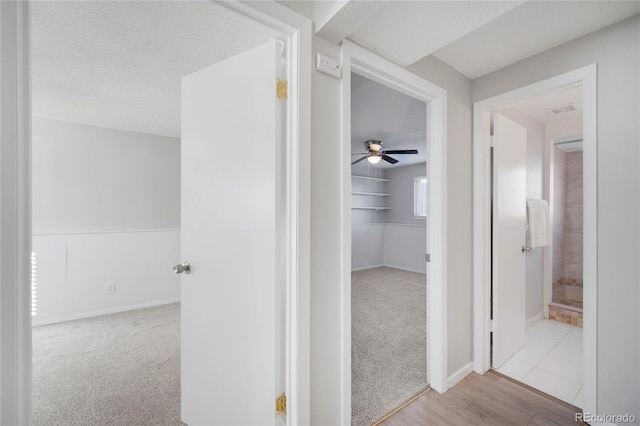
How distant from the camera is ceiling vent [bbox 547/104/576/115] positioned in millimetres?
2670

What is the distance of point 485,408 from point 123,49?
3326 mm

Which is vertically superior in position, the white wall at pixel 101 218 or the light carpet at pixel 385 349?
the white wall at pixel 101 218

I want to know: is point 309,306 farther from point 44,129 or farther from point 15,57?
point 44,129

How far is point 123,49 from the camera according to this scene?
6.00 ft

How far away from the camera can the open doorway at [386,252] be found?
6.63 ft

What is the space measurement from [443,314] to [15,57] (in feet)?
7.58

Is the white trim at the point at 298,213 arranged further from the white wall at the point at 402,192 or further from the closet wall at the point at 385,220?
the white wall at the point at 402,192

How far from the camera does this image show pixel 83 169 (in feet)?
10.8

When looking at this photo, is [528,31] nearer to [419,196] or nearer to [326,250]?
[326,250]

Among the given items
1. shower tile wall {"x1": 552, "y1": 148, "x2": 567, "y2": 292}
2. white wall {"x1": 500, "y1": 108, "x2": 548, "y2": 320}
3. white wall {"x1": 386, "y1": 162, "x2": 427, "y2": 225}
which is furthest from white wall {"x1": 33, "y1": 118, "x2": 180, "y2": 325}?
shower tile wall {"x1": 552, "y1": 148, "x2": 567, "y2": 292}

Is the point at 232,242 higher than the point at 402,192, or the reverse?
the point at 402,192

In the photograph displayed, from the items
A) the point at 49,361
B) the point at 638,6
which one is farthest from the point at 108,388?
the point at 638,6

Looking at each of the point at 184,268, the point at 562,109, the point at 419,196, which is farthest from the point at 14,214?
the point at 419,196

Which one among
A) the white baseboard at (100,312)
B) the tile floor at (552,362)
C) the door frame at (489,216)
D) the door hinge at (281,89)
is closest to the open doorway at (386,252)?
the door frame at (489,216)
